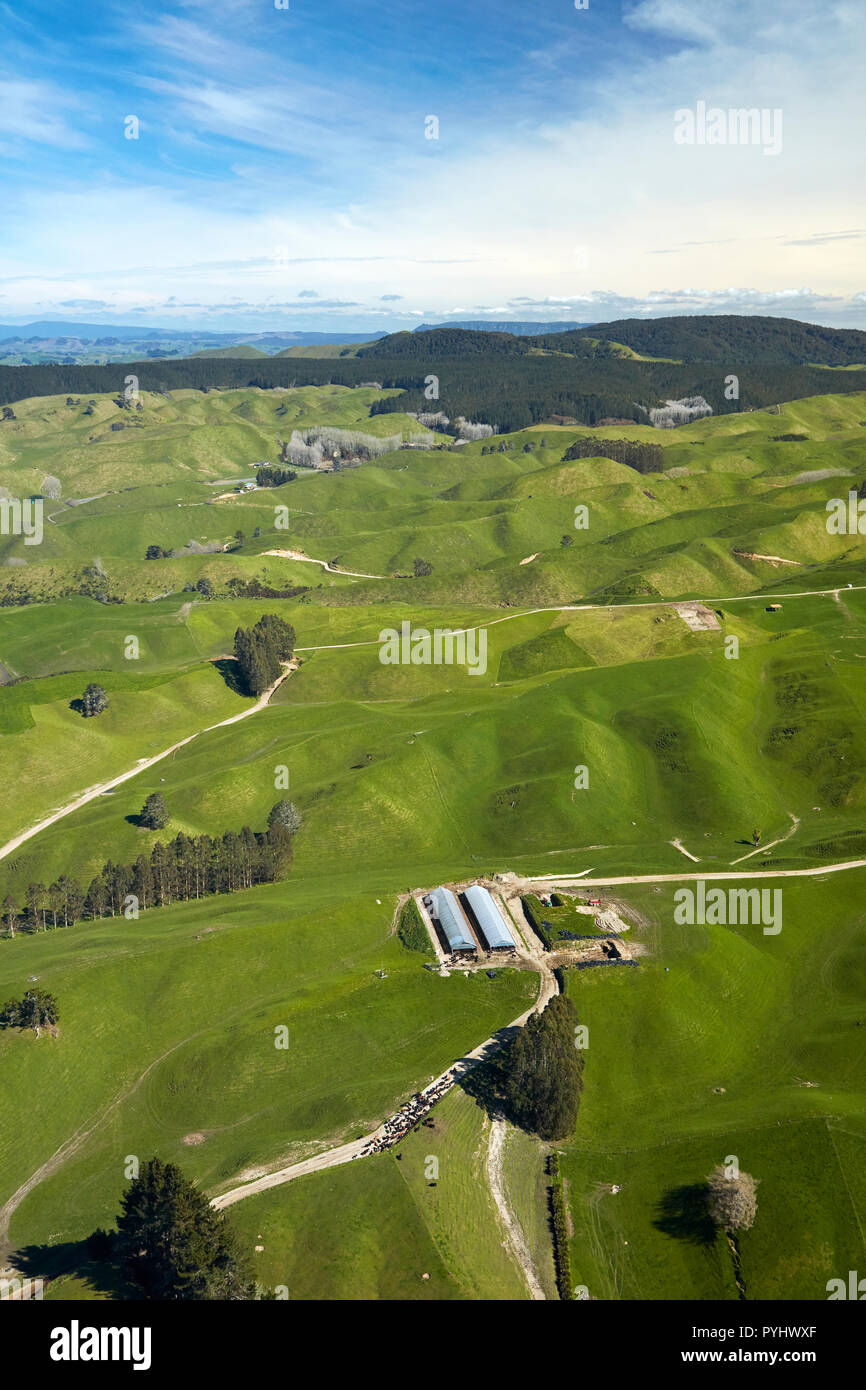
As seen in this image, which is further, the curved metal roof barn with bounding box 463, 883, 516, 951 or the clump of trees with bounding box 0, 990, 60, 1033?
the curved metal roof barn with bounding box 463, 883, 516, 951

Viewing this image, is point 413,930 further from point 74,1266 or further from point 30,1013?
point 74,1266

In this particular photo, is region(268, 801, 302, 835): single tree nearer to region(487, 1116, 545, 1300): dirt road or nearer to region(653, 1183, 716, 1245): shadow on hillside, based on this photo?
region(487, 1116, 545, 1300): dirt road

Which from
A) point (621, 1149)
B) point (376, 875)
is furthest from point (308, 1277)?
point (376, 875)

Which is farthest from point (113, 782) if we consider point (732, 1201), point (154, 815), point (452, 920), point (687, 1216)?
point (732, 1201)

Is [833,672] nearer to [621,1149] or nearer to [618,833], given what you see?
[618,833]

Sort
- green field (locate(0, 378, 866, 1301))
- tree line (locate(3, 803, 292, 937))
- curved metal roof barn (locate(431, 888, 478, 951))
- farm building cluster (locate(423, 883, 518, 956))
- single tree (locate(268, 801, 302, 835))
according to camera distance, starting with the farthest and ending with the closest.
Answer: single tree (locate(268, 801, 302, 835)), tree line (locate(3, 803, 292, 937)), farm building cluster (locate(423, 883, 518, 956)), curved metal roof barn (locate(431, 888, 478, 951)), green field (locate(0, 378, 866, 1301))

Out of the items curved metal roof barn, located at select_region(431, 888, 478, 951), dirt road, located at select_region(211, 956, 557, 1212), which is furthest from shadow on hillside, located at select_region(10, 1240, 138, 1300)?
curved metal roof barn, located at select_region(431, 888, 478, 951)

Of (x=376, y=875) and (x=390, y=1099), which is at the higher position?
(x=376, y=875)
